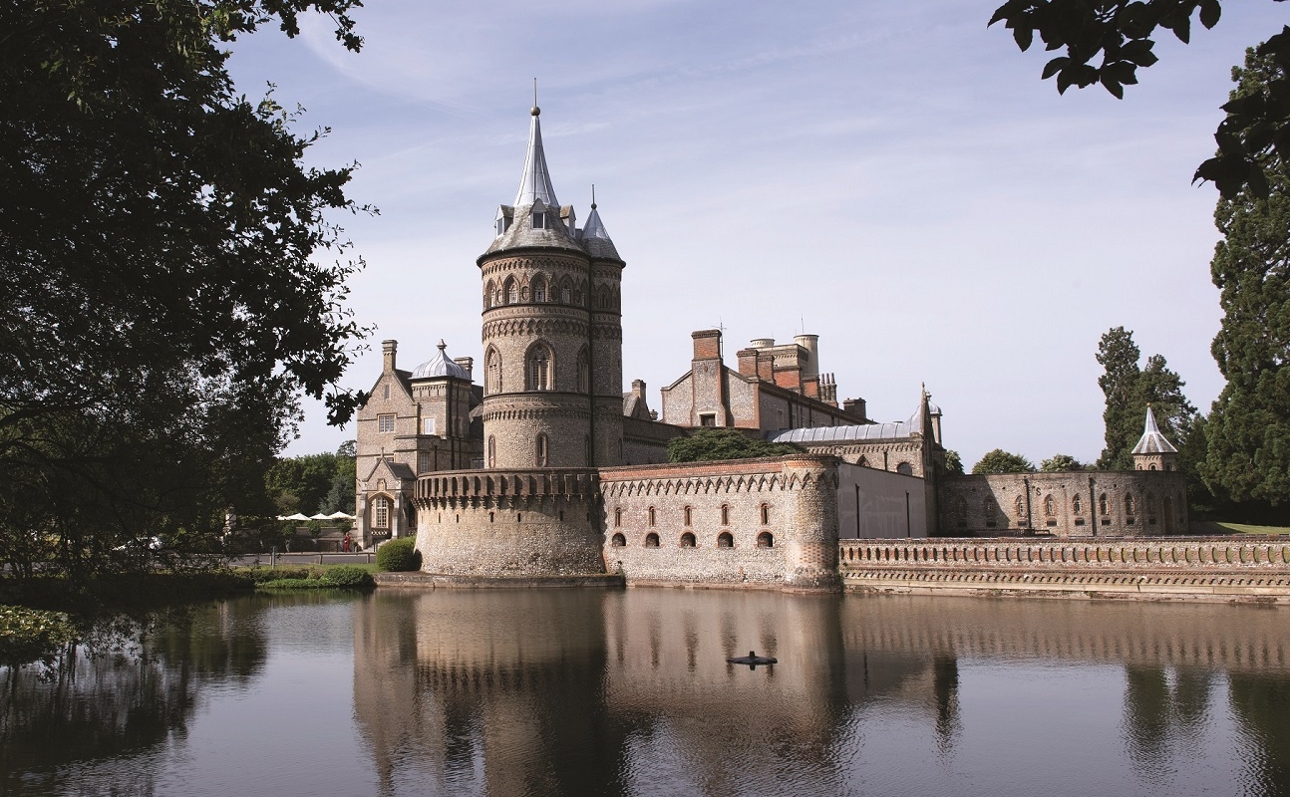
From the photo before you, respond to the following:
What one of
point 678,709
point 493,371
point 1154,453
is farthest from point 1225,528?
point 678,709

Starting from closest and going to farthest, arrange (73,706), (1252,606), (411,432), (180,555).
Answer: (180,555) < (73,706) < (1252,606) < (411,432)

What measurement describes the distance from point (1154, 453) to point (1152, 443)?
27.7 inches

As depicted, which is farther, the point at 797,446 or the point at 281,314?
the point at 797,446

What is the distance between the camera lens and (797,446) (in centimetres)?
5925

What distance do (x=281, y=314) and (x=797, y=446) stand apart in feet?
162

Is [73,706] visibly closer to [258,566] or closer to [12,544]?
[12,544]

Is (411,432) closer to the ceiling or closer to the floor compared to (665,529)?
closer to the ceiling

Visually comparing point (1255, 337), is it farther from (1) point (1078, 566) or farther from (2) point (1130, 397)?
(2) point (1130, 397)

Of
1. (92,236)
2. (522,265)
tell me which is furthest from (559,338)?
(92,236)

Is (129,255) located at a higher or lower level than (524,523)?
higher

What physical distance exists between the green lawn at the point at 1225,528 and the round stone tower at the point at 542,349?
3015 cm

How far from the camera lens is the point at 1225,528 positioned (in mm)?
53000

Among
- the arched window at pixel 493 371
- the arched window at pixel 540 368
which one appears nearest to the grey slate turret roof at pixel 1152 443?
the arched window at pixel 540 368

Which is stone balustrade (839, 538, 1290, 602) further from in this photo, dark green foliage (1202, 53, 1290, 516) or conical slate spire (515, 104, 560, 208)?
conical slate spire (515, 104, 560, 208)
